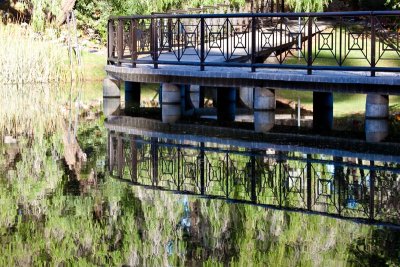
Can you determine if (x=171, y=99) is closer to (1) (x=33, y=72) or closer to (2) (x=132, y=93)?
(2) (x=132, y=93)

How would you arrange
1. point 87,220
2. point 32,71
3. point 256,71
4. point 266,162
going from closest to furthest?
point 87,220
point 266,162
point 256,71
point 32,71

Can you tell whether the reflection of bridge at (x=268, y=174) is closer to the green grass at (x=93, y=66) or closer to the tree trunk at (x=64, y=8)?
the green grass at (x=93, y=66)

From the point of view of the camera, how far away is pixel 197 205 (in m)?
9.90

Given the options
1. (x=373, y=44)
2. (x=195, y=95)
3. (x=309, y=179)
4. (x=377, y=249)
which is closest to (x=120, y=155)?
(x=309, y=179)

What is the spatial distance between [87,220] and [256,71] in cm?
815

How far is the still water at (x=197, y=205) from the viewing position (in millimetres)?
8046

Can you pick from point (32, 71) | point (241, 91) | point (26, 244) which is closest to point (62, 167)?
point (26, 244)

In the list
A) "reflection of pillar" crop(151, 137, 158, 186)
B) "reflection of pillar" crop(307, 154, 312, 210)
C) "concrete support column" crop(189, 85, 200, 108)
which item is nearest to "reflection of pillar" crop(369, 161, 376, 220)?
"reflection of pillar" crop(307, 154, 312, 210)

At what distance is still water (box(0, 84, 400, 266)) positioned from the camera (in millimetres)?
8046

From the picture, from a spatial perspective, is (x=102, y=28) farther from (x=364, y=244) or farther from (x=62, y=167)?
(x=364, y=244)

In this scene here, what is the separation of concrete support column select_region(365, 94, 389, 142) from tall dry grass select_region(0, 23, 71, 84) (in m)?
10.2

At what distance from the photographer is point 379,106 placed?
15.5 meters

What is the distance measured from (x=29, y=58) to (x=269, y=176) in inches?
525

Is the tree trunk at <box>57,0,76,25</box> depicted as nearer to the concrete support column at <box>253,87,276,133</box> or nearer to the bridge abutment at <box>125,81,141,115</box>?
the bridge abutment at <box>125,81,141,115</box>
